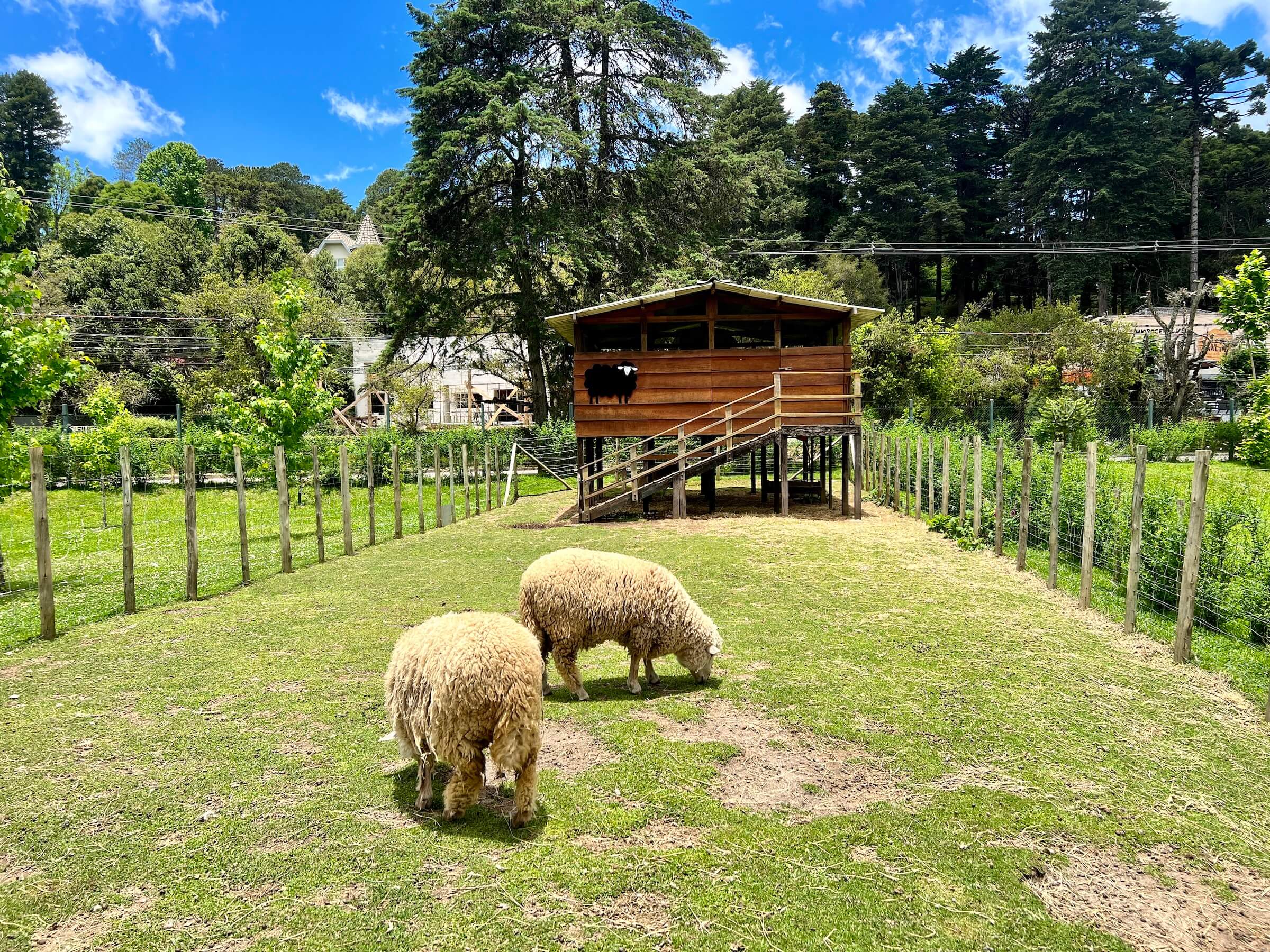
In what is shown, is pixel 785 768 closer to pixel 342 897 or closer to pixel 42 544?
pixel 342 897

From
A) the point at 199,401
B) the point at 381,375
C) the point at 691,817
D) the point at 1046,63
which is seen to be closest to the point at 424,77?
the point at 381,375

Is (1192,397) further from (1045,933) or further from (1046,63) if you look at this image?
(1045,933)

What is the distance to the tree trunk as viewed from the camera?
47.8 meters

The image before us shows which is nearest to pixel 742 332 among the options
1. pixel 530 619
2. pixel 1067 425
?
pixel 1067 425

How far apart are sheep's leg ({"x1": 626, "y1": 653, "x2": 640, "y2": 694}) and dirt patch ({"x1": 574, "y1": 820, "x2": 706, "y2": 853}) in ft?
7.80

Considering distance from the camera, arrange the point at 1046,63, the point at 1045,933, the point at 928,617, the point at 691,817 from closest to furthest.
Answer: the point at 1045,933 < the point at 691,817 < the point at 928,617 < the point at 1046,63

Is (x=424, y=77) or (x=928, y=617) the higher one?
(x=424, y=77)

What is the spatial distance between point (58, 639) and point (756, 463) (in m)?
28.0

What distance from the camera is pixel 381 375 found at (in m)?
42.5

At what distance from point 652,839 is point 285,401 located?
58.9 feet

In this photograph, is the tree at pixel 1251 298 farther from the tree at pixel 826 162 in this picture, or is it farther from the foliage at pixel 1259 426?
the tree at pixel 826 162

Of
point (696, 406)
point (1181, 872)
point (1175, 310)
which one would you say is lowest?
point (1181, 872)

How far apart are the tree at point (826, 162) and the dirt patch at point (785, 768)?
5725 centimetres

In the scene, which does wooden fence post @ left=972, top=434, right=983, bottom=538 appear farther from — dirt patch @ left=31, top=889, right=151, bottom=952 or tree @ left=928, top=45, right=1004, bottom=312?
tree @ left=928, top=45, right=1004, bottom=312
